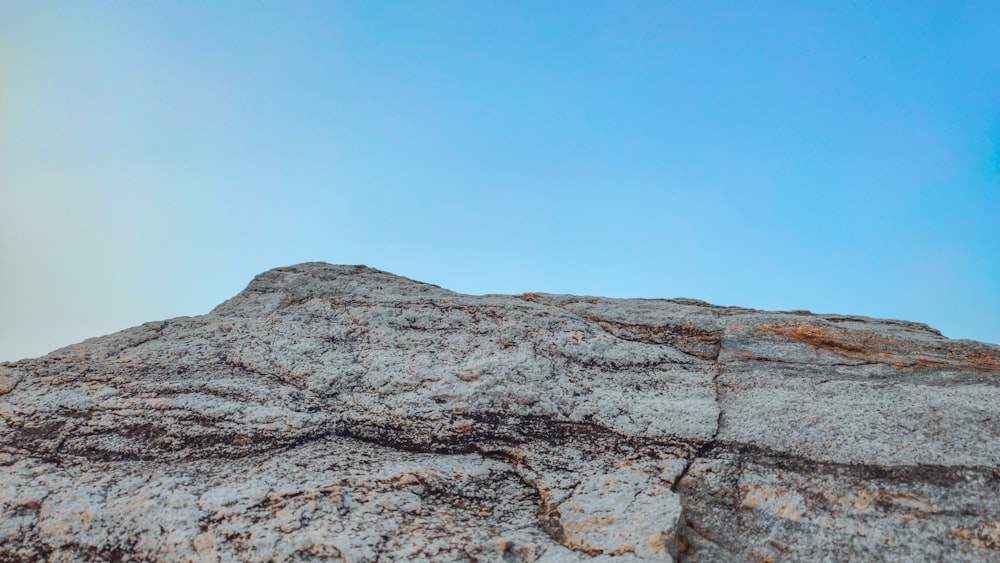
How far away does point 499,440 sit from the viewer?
555 cm

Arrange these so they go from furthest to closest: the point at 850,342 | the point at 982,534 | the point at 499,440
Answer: the point at 850,342 < the point at 499,440 < the point at 982,534

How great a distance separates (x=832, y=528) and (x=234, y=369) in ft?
17.8

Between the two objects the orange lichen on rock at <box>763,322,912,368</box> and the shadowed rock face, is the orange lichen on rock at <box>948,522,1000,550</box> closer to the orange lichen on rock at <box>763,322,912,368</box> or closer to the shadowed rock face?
the shadowed rock face

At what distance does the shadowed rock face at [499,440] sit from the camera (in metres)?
4.43

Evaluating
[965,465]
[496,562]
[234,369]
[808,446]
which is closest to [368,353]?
[234,369]

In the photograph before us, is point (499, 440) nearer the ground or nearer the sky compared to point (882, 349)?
nearer the ground

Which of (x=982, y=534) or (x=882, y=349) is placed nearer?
(x=982, y=534)

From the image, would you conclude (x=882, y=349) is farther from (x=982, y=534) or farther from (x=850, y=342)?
(x=982, y=534)

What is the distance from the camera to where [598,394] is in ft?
20.2

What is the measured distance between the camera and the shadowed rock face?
4.43m

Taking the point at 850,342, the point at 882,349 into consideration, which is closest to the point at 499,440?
the point at 850,342

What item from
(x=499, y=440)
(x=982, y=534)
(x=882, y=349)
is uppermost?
(x=882, y=349)

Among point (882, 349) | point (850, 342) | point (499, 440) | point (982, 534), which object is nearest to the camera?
point (982, 534)

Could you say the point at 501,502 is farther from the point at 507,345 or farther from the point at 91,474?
the point at 91,474
